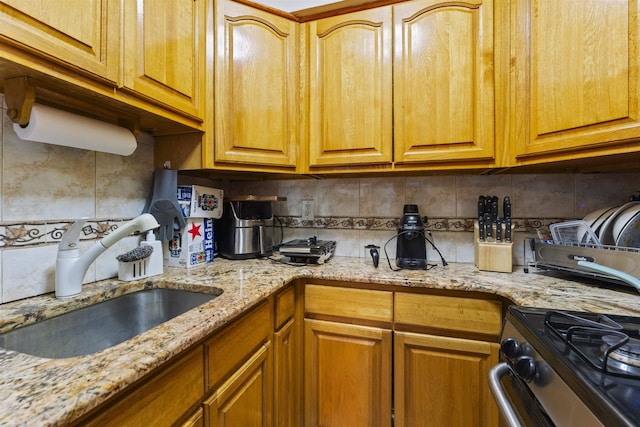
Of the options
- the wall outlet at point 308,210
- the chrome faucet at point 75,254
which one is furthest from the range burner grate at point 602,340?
the wall outlet at point 308,210

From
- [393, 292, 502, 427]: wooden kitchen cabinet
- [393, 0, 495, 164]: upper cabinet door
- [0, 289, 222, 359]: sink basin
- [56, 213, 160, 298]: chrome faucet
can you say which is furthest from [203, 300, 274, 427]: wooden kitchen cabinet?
[393, 0, 495, 164]: upper cabinet door

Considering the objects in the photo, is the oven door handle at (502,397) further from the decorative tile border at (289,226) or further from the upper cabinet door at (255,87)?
the upper cabinet door at (255,87)

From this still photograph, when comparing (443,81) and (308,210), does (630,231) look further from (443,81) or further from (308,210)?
(308,210)

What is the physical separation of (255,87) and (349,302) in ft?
3.53

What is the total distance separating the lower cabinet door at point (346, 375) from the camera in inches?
47.6

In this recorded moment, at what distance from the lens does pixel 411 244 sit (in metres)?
1.38

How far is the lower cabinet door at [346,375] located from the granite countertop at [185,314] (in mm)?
246

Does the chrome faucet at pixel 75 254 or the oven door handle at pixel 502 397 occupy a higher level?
the chrome faucet at pixel 75 254

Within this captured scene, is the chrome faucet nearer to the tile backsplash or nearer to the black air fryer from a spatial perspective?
the tile backsplash

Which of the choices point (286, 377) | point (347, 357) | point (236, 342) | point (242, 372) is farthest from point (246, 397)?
point (347, 357)

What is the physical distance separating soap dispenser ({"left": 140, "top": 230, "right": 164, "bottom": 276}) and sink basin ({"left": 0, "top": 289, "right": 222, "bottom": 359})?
9 cm

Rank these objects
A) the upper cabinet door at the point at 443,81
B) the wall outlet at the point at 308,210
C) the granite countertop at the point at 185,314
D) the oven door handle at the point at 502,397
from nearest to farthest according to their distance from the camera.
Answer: the granite countertop at the point at 185,314, the oven door handle at the point at 502,397, the upper cabinet door at the point at 443,81, the wall outlet at the point at 308,210

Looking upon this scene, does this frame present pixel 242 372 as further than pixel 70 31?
Yes

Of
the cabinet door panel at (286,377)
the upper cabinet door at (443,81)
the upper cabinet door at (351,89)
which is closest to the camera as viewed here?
the cabinet door panel at (286,377)
